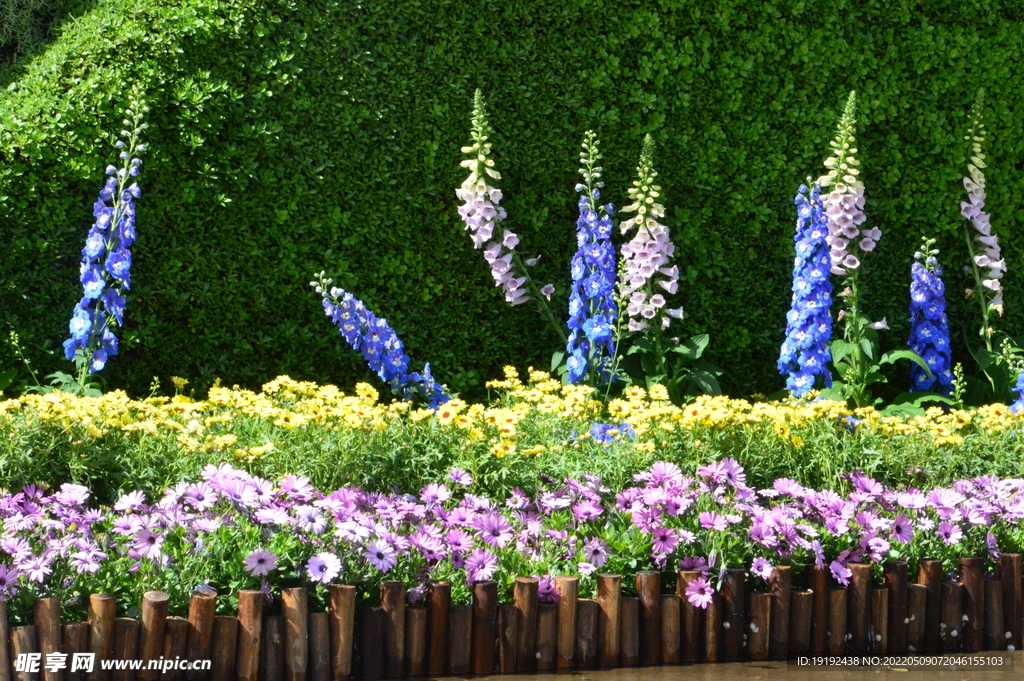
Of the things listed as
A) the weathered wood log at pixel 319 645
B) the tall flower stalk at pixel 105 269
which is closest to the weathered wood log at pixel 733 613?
the weathered wood log at pixel 319 645

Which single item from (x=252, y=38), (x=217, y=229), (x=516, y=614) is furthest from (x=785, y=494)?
(x=252, y=38)

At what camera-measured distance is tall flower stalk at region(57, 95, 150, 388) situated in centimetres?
496

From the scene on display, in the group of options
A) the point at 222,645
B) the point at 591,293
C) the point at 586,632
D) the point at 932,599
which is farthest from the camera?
the point at 591,293

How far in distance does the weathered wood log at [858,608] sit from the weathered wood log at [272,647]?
1576mm

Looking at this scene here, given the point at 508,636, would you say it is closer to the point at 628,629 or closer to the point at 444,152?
the point at 628,629

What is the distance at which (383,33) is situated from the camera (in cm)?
563

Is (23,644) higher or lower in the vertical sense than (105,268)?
lower

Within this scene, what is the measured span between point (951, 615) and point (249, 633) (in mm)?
2006

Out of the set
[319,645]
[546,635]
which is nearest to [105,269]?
[319,645]

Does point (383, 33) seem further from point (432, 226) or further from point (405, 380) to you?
point (405, 380)

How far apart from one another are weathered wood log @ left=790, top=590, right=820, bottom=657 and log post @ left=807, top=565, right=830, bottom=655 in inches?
1.0

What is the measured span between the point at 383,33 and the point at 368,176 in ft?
2.46

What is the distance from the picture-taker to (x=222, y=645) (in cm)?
260

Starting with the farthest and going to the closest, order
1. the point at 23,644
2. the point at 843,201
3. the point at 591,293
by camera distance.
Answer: the point at 843,201, the point at 591,293, the point at 23,644
